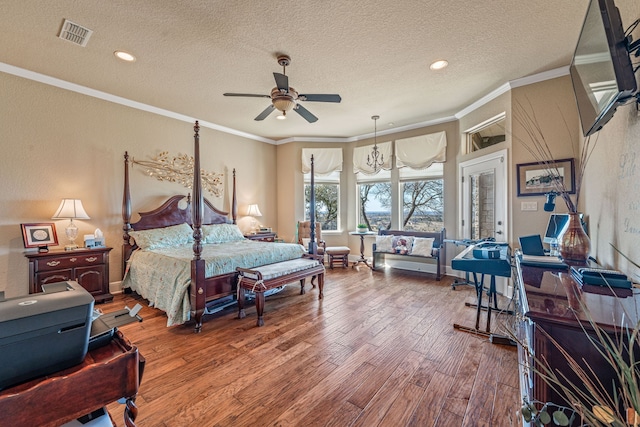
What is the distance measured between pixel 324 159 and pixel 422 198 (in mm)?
2358

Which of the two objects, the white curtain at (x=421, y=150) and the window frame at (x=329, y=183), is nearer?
the white curtain at (x=421, y=150)

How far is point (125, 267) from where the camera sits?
13.3 feet

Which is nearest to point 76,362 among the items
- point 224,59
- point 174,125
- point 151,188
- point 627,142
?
point 627,142

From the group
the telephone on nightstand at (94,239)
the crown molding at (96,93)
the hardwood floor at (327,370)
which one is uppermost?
the crown molding at (96,93)

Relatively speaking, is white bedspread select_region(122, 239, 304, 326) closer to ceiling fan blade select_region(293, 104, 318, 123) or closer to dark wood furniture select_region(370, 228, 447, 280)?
ceiling fan blade select_region(293, 104, 318, 123)

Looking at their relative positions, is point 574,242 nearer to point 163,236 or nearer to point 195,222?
point 195,222

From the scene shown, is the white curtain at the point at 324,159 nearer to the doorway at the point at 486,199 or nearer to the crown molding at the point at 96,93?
the crown molding at the point at 96,93

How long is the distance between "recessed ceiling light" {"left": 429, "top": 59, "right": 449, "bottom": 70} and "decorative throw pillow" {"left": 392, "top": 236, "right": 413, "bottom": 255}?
9.80 ft

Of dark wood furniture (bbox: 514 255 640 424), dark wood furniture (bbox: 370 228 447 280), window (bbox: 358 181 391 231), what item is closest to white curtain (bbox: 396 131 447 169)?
window (bbox: 358 181 391 231)

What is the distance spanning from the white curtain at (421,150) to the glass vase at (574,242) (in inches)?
129

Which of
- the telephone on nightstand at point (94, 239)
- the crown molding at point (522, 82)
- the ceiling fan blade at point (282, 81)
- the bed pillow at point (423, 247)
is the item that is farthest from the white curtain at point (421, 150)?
the telephone on nightstand at point (94, 239)

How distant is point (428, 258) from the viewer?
5.04m

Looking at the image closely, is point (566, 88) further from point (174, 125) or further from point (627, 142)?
point (174, 125)

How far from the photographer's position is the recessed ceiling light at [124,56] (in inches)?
114
